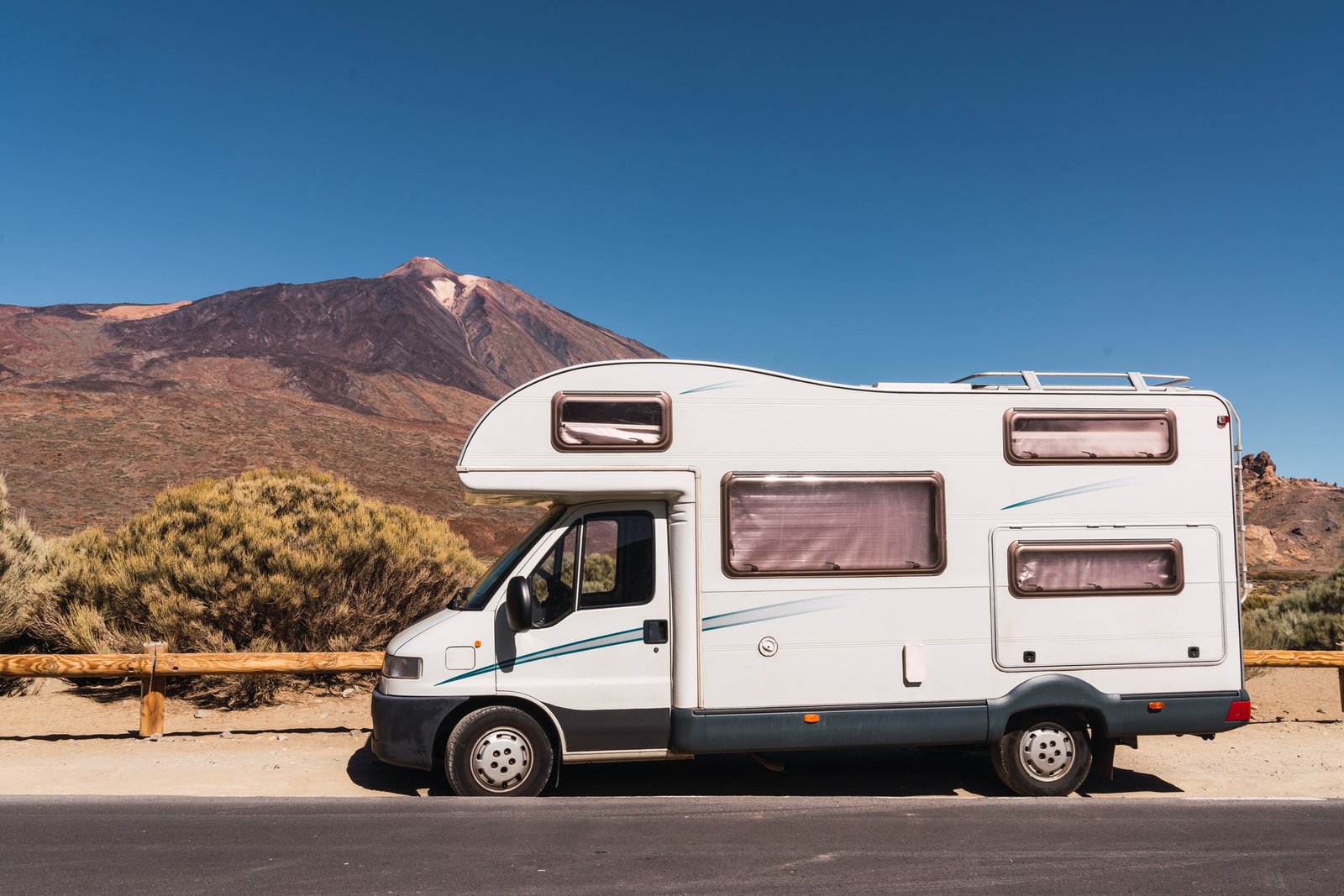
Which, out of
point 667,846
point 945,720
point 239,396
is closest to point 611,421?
point 667,846

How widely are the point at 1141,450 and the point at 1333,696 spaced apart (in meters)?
6.07

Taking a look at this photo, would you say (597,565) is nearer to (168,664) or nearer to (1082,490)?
(1082,490)

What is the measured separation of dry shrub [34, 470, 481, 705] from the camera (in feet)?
34.8

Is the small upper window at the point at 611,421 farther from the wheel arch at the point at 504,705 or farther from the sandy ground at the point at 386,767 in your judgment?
the sandy ground at the point at 386,767

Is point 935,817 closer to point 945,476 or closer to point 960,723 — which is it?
point 960,723

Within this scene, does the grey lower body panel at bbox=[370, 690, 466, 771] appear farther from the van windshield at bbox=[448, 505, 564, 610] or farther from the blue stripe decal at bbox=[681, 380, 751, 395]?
the blue stripe decal at bbox=[681, 380, 751, 395]

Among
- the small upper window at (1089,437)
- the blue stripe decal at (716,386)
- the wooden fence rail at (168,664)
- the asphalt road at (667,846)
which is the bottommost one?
the asphalt road at (667,846)

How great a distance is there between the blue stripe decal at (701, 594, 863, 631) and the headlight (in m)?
1.93

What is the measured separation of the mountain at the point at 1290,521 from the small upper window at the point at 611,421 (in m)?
66.5

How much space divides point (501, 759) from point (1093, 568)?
14.1ft

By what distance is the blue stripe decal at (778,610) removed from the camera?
22.5 ft

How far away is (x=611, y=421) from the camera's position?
695 cm

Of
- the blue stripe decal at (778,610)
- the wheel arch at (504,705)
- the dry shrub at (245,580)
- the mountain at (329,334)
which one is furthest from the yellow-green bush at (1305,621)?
the mountain at (329,334)

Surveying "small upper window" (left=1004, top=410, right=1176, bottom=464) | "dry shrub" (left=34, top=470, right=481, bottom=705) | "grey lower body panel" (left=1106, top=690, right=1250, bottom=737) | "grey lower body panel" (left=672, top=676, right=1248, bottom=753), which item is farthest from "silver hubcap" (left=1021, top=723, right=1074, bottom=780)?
"dry shrub" (left=34, top=470, right=481, bottom=705)
